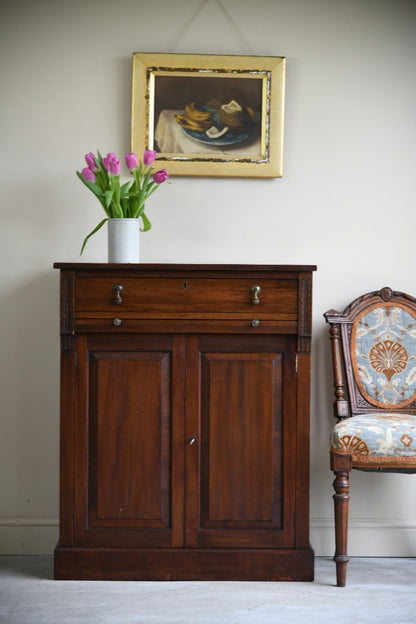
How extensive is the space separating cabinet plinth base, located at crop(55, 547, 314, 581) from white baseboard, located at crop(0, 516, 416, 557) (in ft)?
1.45

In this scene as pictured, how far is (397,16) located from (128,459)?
223 centimetres

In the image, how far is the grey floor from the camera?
220cm

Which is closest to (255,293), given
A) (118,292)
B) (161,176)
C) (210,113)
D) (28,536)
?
(118,292)

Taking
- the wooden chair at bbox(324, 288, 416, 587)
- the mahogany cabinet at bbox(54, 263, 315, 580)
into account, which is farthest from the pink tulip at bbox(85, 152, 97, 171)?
the wooden chair at bbox(324, 288, 416, 587)

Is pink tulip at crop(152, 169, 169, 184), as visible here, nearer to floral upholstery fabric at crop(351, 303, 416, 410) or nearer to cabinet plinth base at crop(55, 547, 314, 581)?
floral upholstery fabric at crop(351, 303, 416, 410)

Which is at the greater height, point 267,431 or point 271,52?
point 271,52

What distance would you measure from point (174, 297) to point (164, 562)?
3.23 feet

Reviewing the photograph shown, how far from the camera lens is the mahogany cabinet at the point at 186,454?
8.21 ft

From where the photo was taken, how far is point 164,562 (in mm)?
2504

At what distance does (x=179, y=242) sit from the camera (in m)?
2.98

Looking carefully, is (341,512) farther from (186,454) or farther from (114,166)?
(114,166)

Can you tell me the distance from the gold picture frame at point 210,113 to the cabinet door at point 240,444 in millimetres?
878

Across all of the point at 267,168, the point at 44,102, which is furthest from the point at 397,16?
the point at 44,102

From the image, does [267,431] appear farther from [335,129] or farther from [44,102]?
[44,102]
